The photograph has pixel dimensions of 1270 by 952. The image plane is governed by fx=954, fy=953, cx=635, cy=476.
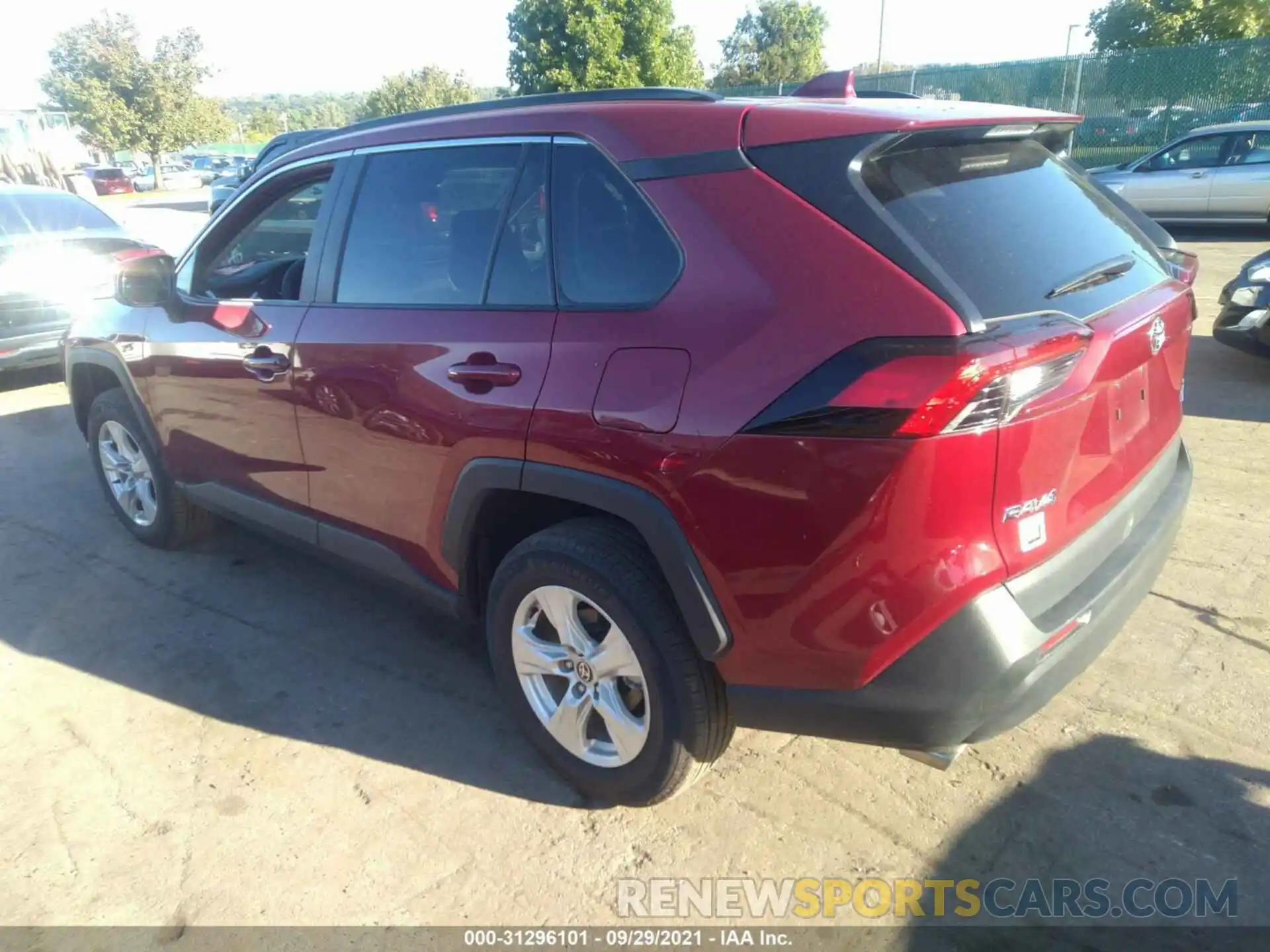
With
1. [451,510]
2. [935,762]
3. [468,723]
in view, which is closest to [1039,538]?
[935,762]

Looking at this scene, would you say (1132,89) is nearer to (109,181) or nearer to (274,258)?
(274,258)

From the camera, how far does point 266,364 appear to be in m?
3.43

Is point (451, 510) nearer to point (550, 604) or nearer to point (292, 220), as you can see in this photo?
point (550, 604)

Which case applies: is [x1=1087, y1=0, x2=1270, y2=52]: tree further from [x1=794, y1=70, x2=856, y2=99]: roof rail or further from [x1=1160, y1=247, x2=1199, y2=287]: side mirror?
[x1=794, y1=70, x2=856, y2=99]: roof rail

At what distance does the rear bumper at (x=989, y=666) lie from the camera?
201 cm

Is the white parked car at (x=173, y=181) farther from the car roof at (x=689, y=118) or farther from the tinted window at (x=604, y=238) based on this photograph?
the tinted window at (x=604, y=238)

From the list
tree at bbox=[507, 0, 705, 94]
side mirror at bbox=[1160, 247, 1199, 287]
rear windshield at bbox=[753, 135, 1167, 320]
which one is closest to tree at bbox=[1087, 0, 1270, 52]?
tree at bbox=[507, 0, 705, 94]

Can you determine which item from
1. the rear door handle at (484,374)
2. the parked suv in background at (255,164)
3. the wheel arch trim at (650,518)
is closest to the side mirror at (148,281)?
the parked suv in background at (255,164)

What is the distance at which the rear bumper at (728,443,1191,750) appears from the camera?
2.01 meters

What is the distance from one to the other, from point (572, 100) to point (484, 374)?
0.84 m

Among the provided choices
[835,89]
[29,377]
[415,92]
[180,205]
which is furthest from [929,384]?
[415,92]

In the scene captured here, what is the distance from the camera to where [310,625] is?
389cm

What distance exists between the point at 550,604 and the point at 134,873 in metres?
1.35

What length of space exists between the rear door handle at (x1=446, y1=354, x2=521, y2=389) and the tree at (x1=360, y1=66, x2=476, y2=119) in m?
44.7
